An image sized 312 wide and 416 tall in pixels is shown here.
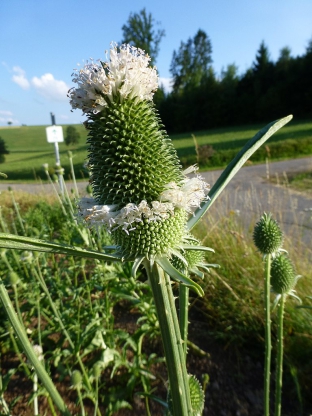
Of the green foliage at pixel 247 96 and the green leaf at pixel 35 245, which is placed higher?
the green foliage at pixel 247 96

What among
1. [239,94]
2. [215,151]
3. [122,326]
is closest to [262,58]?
[239,94]

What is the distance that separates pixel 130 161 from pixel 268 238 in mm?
1482

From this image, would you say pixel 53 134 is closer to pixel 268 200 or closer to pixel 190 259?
pixel 268 200

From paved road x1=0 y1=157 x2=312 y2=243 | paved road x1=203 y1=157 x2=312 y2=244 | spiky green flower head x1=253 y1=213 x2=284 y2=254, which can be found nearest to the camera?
spiky green flower head x1=253 y1=213 x2=284 y2=254

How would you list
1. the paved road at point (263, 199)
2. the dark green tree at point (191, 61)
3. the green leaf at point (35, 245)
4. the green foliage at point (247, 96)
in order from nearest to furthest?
the green leaf at point (35, 245), the paved road at point (263, 199), the green foliage at point (247, 96), the dark green tree at point (191, 61)

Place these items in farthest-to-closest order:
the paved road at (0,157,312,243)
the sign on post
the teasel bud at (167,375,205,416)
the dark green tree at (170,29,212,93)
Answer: the dark green tree at (170,29,212,93) → the sign on post → the paved road at (0,157,312,243) → the teasel bud at (167,375,205,416)

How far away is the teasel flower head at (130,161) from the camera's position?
4.20ft

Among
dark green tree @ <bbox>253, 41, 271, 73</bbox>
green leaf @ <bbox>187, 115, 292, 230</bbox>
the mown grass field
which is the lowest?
the mown grass field

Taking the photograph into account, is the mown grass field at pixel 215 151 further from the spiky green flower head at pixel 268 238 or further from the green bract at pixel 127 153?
the spiky green flower head at pixel 268 238

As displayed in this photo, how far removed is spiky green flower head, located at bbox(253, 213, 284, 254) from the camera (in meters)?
2.37

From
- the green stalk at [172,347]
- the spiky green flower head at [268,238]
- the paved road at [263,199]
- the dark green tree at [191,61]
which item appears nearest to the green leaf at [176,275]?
the green stalk at [172,347]

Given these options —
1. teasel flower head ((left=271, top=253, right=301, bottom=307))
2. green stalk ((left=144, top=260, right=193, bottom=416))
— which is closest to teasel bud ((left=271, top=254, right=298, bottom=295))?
teasel flower head ((left=271, top=253, right=301, bottom=307))

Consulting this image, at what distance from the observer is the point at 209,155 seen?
20.8 metres

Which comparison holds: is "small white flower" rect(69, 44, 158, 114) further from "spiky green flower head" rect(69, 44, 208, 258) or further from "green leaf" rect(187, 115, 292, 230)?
"green leaf" rect(187, 115, 292, 230)
